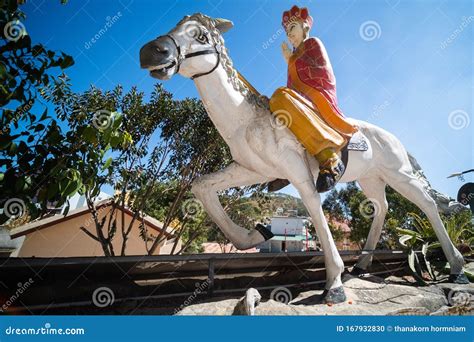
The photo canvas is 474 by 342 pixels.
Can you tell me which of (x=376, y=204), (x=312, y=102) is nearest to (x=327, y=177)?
(x=312, y=102)

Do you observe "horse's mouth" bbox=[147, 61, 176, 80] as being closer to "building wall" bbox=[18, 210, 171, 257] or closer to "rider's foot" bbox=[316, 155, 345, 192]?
"rider's foot" bbox=[316, 155, 345, 192]

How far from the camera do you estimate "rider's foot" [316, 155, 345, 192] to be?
2.59m

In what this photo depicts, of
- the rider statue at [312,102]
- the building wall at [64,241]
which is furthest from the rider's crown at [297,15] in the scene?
the building wall at [64,241]

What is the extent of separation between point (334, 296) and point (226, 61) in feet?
6.88

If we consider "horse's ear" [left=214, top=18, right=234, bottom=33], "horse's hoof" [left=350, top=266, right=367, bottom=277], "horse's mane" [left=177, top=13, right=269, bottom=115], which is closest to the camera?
"horse's mane" [left=177, top=13, right=269, bottom=115]

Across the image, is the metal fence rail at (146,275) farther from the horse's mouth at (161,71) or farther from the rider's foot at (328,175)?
the horse's mouth at (161,71)

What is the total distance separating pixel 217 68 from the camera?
251cm

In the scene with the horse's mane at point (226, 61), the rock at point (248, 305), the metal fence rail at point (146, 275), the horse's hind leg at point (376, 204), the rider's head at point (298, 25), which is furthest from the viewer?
the horse's hind leg at point (376, 204)

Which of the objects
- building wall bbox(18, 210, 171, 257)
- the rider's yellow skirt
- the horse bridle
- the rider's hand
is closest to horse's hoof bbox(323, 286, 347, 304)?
the rider's yellow skirt

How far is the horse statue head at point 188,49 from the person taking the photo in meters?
2.12

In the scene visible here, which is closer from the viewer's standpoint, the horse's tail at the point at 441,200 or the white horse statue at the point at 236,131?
the white horse statue at the point at 236,131

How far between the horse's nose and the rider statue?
39.1 inches

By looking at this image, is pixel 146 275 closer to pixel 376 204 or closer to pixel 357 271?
pixel 357 271

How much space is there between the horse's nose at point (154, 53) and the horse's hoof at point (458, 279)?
11.9ft
